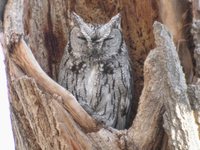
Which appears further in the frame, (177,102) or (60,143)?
(60,143)

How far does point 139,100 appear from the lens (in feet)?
8.91

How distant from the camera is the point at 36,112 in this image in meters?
2.54

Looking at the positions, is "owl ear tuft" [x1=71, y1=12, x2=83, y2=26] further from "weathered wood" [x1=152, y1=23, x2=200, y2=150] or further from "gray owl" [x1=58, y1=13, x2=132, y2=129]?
"weathered wood" [x1=152, y1=23, x2=200, y2=150]

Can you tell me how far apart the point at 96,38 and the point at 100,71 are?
198 millimetres

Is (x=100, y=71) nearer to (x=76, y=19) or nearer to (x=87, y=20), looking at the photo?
(x=76, y=19)

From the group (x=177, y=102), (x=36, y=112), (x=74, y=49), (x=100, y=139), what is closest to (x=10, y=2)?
(x=74, y=49)

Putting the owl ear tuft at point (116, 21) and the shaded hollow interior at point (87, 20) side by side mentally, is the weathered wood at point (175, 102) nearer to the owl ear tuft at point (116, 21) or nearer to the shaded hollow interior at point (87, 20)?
the shaded hollow interior at point (87, 20)

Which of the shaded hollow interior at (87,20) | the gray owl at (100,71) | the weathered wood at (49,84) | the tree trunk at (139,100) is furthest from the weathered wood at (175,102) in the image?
the gray owl at (100,71)

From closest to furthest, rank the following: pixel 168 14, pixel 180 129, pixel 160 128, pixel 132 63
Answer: pixel 180 129 → pixel 160 128 → pixel 168 14 → pixel 132 63

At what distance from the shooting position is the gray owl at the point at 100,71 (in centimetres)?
317

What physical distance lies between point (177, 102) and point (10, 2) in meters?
1.18

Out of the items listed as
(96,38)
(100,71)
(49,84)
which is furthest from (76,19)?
(49,84)

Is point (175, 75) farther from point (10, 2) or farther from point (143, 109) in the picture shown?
point (10, 2)

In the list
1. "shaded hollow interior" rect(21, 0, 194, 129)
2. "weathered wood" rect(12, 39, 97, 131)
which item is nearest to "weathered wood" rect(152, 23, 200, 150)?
"weathered wood" rect(12, 39, 97, 131)
